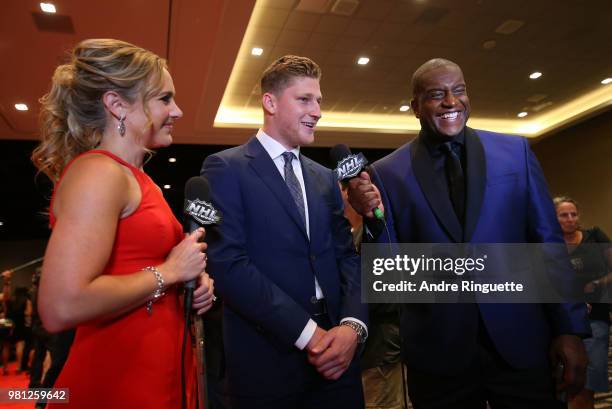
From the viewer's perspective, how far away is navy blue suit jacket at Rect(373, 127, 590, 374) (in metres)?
1.44

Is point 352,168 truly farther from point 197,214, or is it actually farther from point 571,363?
point 571,363

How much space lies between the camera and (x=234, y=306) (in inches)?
59.2

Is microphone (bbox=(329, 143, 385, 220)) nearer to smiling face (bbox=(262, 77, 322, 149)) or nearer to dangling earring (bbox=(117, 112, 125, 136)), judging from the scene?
smiling face (bbox=(262, 77, 322, 149))

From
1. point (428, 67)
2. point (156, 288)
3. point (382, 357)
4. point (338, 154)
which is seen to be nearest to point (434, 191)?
point (338, 154)

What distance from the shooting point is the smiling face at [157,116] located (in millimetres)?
1312

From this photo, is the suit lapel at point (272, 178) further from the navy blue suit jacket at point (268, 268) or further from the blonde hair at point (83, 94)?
the blonde hair at point (83, 94)

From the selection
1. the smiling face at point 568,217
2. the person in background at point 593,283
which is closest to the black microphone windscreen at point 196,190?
the person in background at point 593,283

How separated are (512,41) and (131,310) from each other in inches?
272

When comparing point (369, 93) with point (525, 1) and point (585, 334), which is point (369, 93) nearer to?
point (525, 1)

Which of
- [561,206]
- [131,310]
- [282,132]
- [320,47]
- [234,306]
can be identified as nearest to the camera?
[131,310]

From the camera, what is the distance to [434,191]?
1575mm

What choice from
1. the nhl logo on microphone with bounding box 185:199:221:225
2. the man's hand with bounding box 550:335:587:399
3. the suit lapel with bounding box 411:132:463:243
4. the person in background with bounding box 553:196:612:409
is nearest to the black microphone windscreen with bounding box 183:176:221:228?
the nhl logo on microphone with bounding box 185:199:221:225

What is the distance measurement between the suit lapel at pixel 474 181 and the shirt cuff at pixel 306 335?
1.96ft

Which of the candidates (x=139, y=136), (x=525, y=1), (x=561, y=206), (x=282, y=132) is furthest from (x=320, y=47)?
(x=139, y=136)
